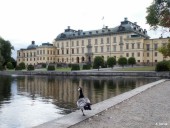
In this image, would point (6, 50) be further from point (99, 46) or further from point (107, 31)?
point (107, 31)

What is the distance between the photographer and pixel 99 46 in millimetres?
88250

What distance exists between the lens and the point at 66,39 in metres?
95.4

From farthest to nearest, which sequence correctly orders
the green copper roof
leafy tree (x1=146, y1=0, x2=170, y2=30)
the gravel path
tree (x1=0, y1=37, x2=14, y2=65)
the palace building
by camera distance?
the green copper roof
the palace building
tree (x1=0, y1=37, x2=14, y2=65)
leafy tree (x1=146, y1=0, x2=170, y2=30)
the gravel path

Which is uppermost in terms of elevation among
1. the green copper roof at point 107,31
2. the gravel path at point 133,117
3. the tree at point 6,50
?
the green copper roof at point 107,31

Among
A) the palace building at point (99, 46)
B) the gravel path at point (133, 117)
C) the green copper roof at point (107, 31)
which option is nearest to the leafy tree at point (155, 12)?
the gravel path at point (133, 117)

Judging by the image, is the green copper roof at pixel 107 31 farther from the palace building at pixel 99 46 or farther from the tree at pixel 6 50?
the tree at pixel 6 50

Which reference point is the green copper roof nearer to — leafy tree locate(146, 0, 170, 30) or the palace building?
the palace building

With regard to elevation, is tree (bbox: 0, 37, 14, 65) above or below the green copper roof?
below

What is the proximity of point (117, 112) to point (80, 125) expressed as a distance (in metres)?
2.51

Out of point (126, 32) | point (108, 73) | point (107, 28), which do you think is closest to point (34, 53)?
point (107, 28)

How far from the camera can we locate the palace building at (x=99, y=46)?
7750cm

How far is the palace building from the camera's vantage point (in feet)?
254

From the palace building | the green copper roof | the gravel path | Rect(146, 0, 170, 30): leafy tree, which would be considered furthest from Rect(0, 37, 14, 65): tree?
the gravel path

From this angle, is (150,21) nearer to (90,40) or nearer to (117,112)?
(117,112)
